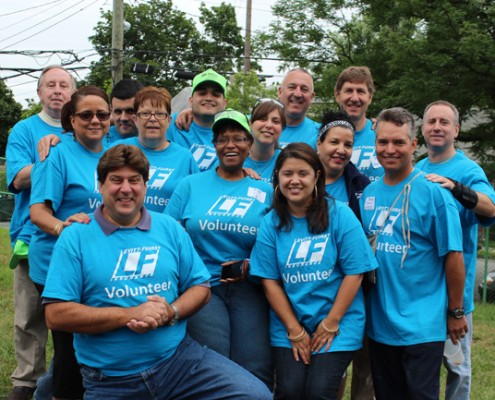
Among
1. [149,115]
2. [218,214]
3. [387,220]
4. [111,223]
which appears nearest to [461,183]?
[387,220]

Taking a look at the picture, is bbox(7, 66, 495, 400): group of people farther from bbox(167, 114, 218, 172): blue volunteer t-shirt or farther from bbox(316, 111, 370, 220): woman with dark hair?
bbox(167, 114, 218, 172): blue volunteer t-shirt

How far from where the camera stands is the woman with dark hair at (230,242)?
3.91 metres

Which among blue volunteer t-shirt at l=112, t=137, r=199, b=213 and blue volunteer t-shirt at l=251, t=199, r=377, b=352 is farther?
blue volunteer t-shirt at l=112, t=137, r=199, b=213

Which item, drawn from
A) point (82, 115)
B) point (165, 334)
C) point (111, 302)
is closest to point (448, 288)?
point (165, 334)

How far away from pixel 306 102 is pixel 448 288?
1952 millimetres

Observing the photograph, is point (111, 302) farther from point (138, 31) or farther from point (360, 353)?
point (138, 31)

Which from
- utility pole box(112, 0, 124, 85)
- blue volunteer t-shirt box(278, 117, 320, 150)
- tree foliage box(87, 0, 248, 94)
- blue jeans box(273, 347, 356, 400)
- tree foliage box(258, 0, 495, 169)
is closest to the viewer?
blue jeans box(273, 347, 356, 400)

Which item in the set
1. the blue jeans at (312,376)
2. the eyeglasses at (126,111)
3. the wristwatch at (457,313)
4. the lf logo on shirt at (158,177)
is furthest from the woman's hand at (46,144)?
the wristwatch at (457,313)

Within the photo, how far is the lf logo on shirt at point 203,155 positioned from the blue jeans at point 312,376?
169 centimetres

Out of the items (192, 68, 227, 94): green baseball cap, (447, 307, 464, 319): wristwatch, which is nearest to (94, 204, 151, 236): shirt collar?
(192, 68, 227, 94): green baseball cap

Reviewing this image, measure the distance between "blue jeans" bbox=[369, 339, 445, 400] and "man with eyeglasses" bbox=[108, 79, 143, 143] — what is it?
2466mm

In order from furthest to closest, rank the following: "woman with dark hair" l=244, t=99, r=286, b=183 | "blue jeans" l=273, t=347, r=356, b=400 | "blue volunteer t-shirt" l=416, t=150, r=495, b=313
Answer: "woman with dark hair" l=244, t=99, r=286, b=183
"blue volunteer t-shirt" l=416, t=150, r=495, b=313
"blue jeans" l=273, t=347, r=356, b=400

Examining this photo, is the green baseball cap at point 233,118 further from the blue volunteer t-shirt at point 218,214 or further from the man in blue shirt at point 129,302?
the man in blue shirt at point 129,302

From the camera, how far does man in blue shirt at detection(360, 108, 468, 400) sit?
374 cm
